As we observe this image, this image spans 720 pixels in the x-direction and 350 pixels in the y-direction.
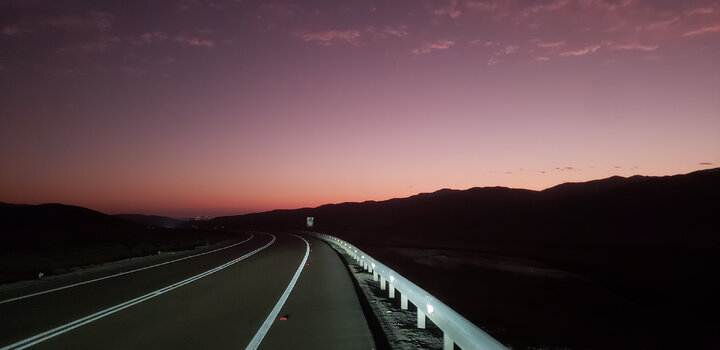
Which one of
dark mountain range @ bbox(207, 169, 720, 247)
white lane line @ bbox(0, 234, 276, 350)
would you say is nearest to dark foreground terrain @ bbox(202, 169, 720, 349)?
dark mountain range @ bbox(207, 169, 720, 247)

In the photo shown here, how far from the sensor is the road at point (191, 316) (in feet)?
21.9

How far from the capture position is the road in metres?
6.68

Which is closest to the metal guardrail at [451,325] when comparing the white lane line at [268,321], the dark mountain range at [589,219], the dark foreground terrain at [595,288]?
the dark foreground terrain at [595,288]

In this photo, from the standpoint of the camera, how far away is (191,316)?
8.57m

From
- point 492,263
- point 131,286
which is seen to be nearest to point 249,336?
point 131,286

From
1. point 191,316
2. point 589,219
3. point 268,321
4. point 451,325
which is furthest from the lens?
point 589,219

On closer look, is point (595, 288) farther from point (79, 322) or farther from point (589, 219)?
point (589, 219)

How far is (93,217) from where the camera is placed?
15488 centimetres

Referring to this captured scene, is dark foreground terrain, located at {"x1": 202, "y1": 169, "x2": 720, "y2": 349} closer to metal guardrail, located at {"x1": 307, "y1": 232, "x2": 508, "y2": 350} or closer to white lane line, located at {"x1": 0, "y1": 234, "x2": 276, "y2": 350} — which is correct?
metal guardrail, located at {"x1": 307, "y1": 232, "x2": 508, "y2": 350}

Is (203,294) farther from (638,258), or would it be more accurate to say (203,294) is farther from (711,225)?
(711,225)

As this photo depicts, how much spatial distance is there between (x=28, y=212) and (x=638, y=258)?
6983 inches

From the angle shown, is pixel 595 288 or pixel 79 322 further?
pixel 595 288

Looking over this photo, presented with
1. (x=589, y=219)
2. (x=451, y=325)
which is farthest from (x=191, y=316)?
(x=589, y=219)

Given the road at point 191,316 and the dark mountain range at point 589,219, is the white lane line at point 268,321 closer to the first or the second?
the road at point 191,316
